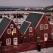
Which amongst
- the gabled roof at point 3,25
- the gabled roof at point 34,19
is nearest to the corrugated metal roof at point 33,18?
the gabled roof at point 34,19

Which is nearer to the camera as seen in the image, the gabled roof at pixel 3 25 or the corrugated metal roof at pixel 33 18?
the gabled roof at pixel 3 25

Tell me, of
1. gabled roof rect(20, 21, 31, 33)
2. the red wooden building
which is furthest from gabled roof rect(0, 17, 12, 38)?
gabled roof rect(20, 21, 31, 33)

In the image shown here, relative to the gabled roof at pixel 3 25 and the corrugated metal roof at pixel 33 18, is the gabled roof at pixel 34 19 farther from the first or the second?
the gabled roof at pixel 3 25

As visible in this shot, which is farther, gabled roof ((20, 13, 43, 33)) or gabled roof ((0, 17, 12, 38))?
gabled roof ((20, 13, 43, 33))

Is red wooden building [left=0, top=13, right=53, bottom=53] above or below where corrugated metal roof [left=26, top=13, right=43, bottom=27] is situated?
below

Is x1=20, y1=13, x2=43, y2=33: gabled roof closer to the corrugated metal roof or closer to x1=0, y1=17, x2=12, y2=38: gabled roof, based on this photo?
the corrugated metal roof

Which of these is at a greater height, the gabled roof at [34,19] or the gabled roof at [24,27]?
the gabled roof at [34,19]

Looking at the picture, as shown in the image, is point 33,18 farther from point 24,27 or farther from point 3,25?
point 3,25
